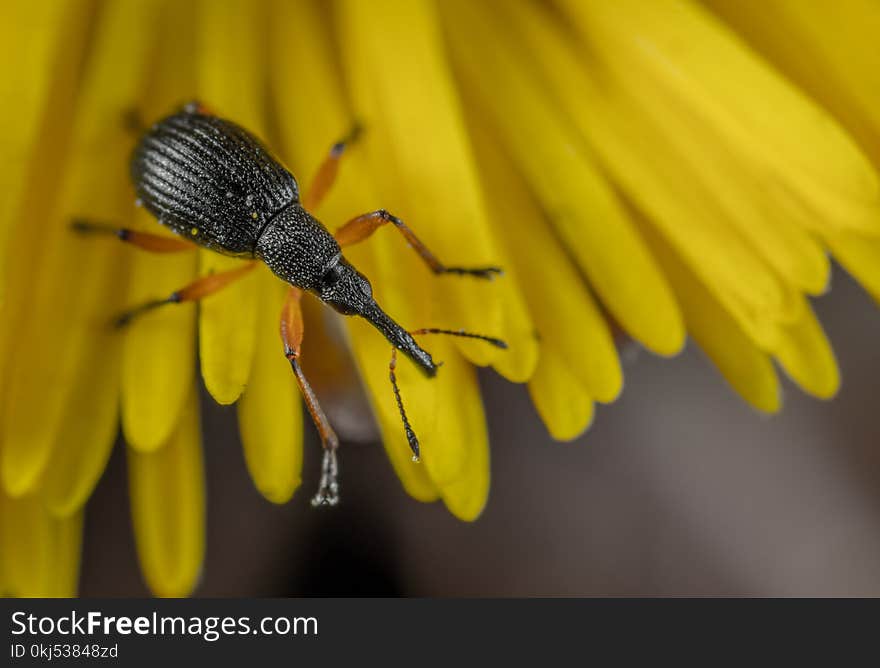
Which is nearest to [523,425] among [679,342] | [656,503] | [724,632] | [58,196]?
[656,503]

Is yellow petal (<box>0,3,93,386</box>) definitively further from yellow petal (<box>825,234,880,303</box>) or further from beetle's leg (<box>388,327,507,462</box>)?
yellow petal (<box>825,234,880,303</box>)

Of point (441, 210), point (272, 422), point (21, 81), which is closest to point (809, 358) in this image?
point (441, 210)

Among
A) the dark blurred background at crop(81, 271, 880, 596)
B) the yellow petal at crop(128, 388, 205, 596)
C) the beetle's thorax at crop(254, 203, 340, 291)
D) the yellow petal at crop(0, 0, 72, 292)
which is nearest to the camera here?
the yellow petal at crop(0, 0, 72, 292)

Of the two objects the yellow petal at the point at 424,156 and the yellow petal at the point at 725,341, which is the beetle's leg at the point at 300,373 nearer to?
the yellow petal at the point at 424,156

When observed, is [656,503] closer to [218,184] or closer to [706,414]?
[706,414]

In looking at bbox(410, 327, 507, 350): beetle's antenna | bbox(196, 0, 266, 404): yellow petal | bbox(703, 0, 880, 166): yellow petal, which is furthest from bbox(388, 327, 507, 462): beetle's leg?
bbox(703, 0, 880, 166): yellow petal

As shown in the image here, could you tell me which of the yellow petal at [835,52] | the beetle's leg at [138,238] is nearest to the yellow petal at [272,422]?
the beetle's leg at [138,238]

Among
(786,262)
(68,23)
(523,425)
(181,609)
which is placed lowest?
(181,609)
